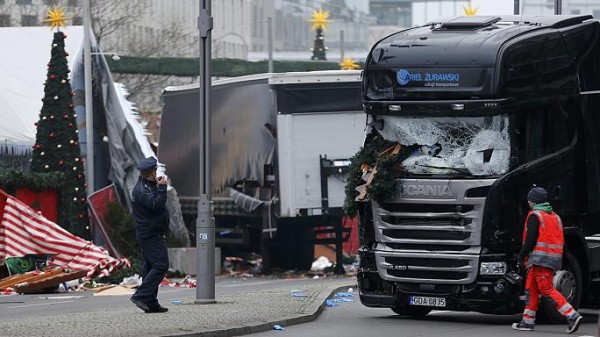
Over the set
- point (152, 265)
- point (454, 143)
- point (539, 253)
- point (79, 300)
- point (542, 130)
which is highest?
point (542, 130)

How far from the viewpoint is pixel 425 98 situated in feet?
54.2

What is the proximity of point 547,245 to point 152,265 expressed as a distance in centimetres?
441

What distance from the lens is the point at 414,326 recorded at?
16.4 m

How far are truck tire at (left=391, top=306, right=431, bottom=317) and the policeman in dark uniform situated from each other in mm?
2936

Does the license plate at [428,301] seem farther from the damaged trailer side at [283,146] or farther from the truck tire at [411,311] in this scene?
the damaged trailer side at [283,146]

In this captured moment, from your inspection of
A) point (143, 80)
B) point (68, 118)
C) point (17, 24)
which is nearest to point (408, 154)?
point (68, 118)

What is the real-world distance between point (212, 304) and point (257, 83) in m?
11.2

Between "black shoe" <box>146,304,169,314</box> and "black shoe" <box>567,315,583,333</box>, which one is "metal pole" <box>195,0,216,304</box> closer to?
"black shoe" <box>146,304,169,314</box>

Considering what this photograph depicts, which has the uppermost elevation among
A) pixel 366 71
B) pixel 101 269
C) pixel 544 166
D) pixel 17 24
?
pixel 17 24

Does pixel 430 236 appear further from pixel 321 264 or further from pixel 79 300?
pixel 321 264

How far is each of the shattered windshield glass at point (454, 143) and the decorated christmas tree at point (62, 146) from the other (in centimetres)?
1540

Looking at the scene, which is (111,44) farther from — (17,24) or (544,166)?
(544,166)

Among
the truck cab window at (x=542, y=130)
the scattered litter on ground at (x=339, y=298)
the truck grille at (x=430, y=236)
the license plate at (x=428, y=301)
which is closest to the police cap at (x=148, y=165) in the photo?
the truck grille at (x=430, y=236)

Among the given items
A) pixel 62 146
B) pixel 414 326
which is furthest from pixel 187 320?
pixel 62 146
